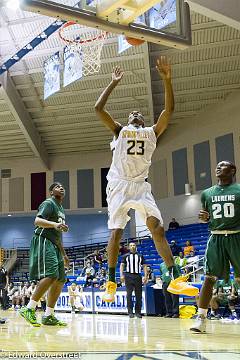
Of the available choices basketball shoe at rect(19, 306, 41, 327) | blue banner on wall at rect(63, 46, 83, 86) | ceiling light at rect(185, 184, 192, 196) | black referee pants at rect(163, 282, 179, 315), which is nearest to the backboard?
basketball shoe at rect(19, 306, 41, 327)

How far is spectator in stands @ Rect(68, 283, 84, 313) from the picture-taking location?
15.0 m

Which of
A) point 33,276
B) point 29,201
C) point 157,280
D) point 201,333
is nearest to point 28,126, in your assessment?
point 29,201

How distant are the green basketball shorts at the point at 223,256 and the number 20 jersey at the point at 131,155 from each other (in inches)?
47.8

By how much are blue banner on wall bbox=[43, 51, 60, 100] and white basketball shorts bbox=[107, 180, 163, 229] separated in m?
14.4

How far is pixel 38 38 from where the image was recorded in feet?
61.0

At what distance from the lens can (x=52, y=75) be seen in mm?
19328

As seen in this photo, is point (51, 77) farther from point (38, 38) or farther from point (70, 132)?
point (70, 132)

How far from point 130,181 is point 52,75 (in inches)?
602

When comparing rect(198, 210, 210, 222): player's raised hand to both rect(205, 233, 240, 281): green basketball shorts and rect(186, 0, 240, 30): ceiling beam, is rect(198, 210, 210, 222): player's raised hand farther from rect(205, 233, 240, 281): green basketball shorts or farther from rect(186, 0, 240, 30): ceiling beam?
rect(186, 0, 240, 30): ceiling beam

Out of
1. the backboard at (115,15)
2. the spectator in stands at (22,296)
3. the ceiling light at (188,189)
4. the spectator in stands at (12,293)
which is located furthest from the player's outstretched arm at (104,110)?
the ceiling light at (188,189)

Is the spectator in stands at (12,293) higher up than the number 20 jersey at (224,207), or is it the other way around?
the number 20 jersey at (224,207)

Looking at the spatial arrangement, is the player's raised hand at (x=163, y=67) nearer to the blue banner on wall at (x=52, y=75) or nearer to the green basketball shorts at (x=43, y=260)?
the green basketball shorts at (x=43, y=260)

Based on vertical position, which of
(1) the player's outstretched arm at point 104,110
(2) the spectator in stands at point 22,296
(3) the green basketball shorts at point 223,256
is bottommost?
(2) the spectator in stands at point 22,296

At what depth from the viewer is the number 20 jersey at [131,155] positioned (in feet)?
Result: 16.5
